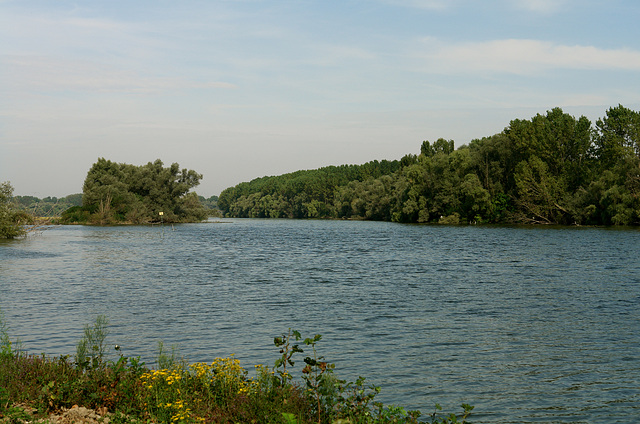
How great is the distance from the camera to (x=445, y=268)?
3950 cm

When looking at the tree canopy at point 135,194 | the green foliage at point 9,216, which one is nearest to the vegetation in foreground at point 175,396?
the green foliage at point 9,216

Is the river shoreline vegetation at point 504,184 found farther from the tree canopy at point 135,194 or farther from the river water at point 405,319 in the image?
the river water at point 405,319

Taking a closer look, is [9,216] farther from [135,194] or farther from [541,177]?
[541,177]

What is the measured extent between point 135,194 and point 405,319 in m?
118

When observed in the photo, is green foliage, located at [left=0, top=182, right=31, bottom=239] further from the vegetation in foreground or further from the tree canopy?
the tree canopy

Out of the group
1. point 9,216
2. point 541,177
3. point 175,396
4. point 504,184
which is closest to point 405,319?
point 175,396

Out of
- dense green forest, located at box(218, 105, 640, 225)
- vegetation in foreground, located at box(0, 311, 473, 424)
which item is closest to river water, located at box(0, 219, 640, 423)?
vegetation in foreground, located at box(0, 311, 473, 424)

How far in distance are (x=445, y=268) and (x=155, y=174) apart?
103799 mm

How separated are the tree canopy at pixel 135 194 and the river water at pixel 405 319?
82290 mm

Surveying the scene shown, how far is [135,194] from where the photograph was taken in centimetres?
12888

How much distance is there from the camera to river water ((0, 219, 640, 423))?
13177 millimetres

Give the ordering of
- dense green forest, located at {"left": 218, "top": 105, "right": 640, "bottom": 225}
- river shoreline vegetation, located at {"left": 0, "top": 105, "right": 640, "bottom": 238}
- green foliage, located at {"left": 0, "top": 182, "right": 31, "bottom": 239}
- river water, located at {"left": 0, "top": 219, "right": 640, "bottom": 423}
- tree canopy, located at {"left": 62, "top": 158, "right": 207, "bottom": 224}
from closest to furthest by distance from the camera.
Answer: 1. river water, located at {"left": 0, "top": 219, "right": 640, "bottom": 423}
2. green foliage, located at {"left": 0, "top": 182, "right": 31, "bottom": 239}
3. dense green forest, located at {"left": 218, "top": 105, "right": 640, "bottom": 225}
4. river shoreline vegetation, located at {"left": 0, "top": 105, "right": 640, "bottom": 238}
5. tree canopy, located at {"left": 62, "top": 158, "right": 207, "bottom": 224}

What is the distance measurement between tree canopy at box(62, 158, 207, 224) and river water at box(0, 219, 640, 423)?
82290 millimetres

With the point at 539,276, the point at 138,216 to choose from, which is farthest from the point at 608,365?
the point at 138,216
